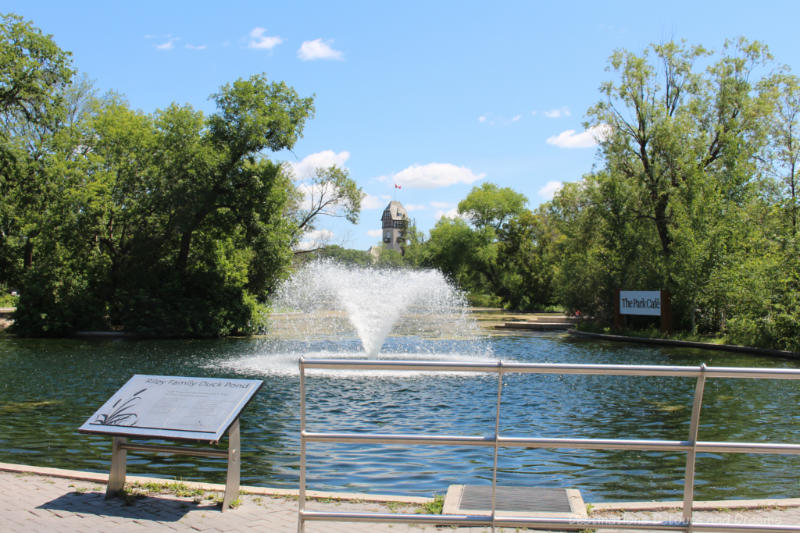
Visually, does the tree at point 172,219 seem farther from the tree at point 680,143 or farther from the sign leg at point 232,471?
the sign leg at point 232,471

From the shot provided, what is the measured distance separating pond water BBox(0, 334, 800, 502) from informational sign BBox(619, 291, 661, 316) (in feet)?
31.5

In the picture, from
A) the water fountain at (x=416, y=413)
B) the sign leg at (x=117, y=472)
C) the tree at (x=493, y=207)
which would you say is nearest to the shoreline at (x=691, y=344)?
the water fountain at (x=416, y=413)

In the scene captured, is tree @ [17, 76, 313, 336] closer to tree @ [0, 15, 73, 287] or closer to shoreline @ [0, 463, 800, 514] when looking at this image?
tree @ [0, 15, 73, 287]

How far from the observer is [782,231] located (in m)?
29.4

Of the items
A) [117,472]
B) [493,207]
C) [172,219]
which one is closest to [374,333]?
[172,219]

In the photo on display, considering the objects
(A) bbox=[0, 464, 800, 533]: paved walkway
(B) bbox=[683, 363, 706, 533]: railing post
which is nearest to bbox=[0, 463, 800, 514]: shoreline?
(A) bbox=[0, 464, 800, 533]: paved walkway

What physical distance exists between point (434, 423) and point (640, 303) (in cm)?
2425

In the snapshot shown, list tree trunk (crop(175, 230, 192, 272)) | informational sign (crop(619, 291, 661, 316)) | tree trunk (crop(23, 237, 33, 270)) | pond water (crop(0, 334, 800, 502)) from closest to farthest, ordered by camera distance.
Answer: pond water (crop(0, 334, 800, 502)), informational sign (crop(619, 291, 661, 316)), tree trunk (crop(175, 230, 192, 272)), tree trunk (crop(23, 237, 33, 270))

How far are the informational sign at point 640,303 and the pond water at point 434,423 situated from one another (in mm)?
9605

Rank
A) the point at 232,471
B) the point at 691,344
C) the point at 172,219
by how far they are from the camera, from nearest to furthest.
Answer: the point at 232,471, the point at 691,344, the point at 172,219

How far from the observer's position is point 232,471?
5.62m

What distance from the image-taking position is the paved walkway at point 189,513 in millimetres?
5000

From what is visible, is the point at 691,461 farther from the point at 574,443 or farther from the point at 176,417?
the point at 176,417

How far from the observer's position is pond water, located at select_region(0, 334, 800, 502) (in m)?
7.97
